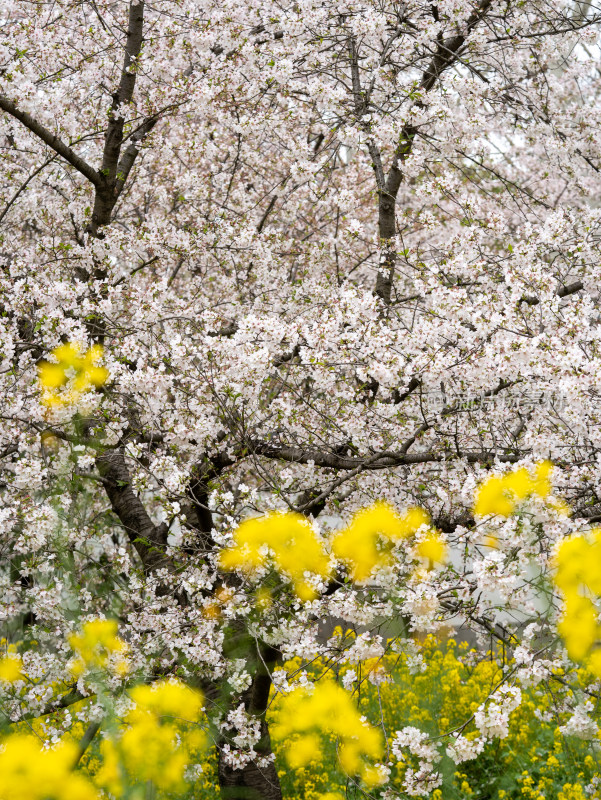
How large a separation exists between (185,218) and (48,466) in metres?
2.52

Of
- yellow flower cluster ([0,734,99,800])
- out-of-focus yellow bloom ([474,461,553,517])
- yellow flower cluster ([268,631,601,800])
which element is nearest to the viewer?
yellow flower cluster ([0,734,99,800])

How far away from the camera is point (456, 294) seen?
3.99 meters

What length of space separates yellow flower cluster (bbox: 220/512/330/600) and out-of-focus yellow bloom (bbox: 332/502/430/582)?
0.10 meters

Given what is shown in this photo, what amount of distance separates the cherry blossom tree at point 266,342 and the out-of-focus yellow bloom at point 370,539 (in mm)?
138

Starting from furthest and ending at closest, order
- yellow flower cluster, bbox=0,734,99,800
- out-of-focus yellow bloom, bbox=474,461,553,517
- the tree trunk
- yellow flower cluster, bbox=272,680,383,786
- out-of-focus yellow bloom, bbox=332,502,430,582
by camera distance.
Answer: the tree trunk, out-of-focus yellow bloom, bbox=474,461,553,517, out-of-focus yellow bloom, bbox=332,502,430,582, yellow flower cluster, bbox=272,680,383,786, yellow flower cluster, bbox=0,734,99,800

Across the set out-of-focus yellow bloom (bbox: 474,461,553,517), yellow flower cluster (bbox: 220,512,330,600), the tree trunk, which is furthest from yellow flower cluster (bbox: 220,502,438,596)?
the tree trunk

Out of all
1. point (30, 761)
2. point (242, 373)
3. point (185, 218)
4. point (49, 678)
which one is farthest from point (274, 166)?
point (30, 761)

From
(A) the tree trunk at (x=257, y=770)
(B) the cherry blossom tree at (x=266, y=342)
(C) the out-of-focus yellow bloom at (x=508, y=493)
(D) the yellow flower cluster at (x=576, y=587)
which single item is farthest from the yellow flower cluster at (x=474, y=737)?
(D) the yellow flower cluster at (x=576, y=587)

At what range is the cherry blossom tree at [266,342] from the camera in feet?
11.6

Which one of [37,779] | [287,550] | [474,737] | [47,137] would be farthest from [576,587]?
[47,137]

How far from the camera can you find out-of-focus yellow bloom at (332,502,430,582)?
7.63 ft

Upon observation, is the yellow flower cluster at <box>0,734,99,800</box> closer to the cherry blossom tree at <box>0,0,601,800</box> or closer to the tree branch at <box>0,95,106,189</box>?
the cherry blossom tree at <box>0,0,601,800</box>

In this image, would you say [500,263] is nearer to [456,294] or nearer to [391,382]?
[456,294]

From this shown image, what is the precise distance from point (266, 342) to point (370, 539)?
6.57 ft
